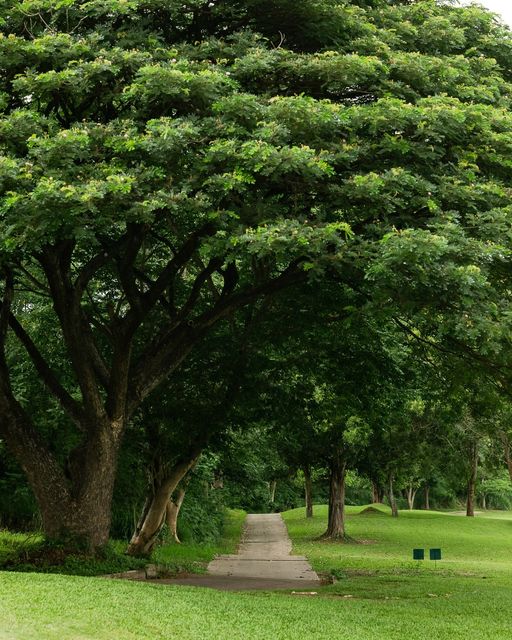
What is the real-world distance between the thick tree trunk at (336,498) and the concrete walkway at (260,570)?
83.1 inches

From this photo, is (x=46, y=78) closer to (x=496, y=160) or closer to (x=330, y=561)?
(x=496, y=160)

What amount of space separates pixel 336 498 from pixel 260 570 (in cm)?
1466

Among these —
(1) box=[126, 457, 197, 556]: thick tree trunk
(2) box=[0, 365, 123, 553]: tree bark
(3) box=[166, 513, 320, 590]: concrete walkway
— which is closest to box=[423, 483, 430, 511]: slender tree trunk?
(3) box=[166, 513, 320, 590]: concrete walkway

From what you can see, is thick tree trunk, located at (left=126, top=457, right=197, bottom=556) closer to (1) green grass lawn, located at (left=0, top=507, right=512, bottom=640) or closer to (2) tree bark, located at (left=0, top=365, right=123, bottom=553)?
(1) green grass lawn, located at (left=0, top=507, right=512, bottom=640)

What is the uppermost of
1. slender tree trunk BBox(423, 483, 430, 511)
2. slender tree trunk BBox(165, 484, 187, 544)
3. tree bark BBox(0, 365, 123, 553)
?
tree bark BBox(0, 365, 123, 553)

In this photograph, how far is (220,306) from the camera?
13461 mm

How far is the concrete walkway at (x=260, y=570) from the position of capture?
15785 millimetres

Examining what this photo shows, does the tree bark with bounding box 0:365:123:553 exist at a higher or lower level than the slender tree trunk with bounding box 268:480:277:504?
higher

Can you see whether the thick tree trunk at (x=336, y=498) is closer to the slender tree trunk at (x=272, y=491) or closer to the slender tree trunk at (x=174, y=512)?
the slender tree trunk at (x=174, y=512)

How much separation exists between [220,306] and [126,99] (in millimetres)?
4373

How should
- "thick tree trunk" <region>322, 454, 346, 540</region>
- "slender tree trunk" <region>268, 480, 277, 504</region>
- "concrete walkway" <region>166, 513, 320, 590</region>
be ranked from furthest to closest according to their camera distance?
1. "slender tree trunk" <region>268, 480, 277, 504</region>
2. "thick tree trunk" <region>322, 454, 346, 540</region>
3. "concrete walkway" <region>166, 513, 320, 590</region>

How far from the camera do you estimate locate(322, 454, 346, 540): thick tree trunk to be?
3375cm

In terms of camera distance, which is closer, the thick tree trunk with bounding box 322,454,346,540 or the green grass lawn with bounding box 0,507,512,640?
the green grass lawn with bounding box 0,507,512,640

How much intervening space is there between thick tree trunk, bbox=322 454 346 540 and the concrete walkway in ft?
6.92
